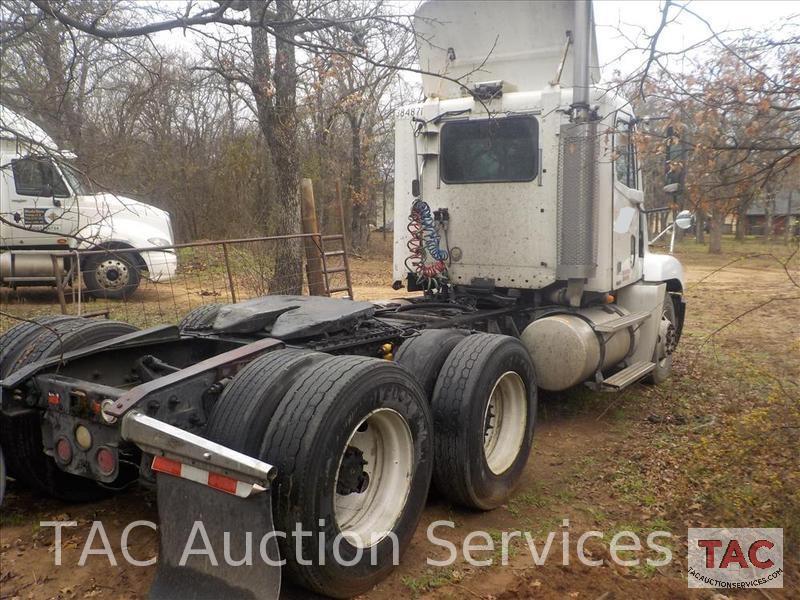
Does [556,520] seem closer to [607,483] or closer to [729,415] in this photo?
[607,483]

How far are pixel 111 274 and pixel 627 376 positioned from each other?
9.41 metres

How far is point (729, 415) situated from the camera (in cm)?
614

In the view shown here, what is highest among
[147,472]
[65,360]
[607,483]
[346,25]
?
[346,25]

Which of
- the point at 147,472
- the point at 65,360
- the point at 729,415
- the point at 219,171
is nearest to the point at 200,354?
the point at 65,360

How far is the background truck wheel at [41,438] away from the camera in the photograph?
3.58m

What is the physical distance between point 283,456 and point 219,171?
1974cm

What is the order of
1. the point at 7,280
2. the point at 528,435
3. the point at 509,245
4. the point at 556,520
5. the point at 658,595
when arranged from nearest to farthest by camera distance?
the point at 658,595, the point at 556,520, the point at 528,435, the point at 509,245, the point at 7,280

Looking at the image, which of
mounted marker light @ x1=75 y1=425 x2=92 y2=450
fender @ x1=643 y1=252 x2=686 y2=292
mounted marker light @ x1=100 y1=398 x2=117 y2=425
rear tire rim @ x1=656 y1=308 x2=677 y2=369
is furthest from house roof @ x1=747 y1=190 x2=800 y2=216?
mounted marker light @ x1=75 y1=425 x2=92 y2=450

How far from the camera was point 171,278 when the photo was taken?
10398 mm

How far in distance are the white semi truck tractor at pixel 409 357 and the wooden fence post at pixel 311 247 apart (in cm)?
335

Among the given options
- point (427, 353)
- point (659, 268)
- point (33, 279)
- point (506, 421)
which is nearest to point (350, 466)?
point (427, 353)

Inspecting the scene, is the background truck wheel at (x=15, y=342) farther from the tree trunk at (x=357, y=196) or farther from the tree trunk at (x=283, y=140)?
the tree trunk at (x=357, y=196)

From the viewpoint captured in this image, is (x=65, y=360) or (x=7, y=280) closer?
(x=65, y=360)

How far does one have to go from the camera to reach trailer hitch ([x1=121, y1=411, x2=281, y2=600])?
2631 mm
